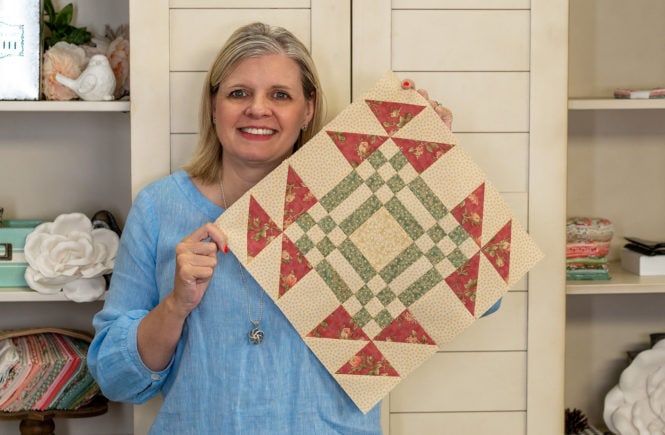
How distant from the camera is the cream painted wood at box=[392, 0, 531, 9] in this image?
187 cm

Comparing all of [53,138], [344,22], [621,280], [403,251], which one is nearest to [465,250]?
[403,251]

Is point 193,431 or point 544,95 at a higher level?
point 544,95

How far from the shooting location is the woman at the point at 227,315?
1.67 metres

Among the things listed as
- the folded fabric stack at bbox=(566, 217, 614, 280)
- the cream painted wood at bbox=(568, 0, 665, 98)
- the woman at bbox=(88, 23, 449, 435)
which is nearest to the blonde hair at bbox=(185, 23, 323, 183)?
the woman at bbox=(88, 23, 449, 435)

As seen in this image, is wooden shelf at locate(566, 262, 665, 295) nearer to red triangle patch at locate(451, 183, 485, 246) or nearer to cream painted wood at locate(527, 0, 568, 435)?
cream painted wood at locate(527, 0, 568, 435)

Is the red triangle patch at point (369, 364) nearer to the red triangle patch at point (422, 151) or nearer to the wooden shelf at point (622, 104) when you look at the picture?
the red triangle patch at point (422, 151)

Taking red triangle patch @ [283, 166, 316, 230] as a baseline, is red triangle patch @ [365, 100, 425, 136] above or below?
above

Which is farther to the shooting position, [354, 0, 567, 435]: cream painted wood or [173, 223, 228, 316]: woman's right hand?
[354, 0, 567, 435]: cream painted wood

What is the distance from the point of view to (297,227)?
67.9 inches

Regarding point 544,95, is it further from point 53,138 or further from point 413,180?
point 53,138

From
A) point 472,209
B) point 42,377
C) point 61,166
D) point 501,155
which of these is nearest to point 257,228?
point 472,209

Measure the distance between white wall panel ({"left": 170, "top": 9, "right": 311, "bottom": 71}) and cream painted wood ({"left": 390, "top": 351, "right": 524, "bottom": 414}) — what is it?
0.74m

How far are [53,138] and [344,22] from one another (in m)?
0.98

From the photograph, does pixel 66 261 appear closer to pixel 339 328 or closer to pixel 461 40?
pixel 339 328
